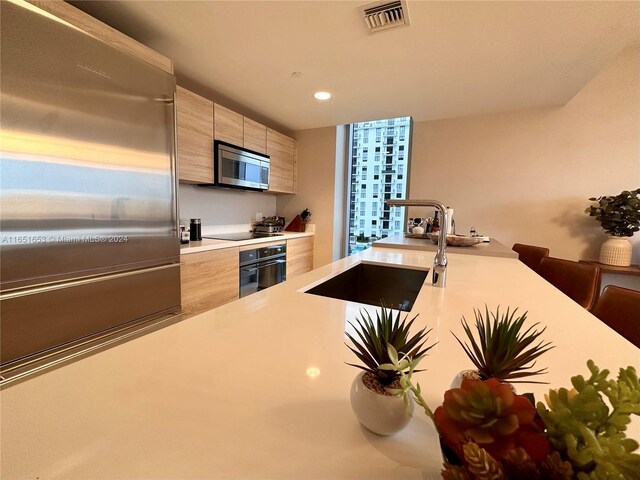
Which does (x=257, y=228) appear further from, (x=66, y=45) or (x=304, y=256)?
(x=66, y=45)

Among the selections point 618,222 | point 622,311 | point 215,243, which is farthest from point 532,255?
point 215,243

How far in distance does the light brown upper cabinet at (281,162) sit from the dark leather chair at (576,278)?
2.88 metres

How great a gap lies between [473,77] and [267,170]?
2.25 meters

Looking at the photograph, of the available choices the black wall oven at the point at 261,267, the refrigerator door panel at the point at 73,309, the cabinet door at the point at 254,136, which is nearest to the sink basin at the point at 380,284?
the refrigerator door panel at the point at 73,309

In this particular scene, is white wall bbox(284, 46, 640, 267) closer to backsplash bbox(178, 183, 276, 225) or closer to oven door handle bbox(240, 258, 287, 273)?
backsplash bbox(178, 183, 276, 225)

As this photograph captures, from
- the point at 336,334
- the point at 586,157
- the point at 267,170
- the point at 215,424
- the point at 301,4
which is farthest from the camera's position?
the point at 267,170

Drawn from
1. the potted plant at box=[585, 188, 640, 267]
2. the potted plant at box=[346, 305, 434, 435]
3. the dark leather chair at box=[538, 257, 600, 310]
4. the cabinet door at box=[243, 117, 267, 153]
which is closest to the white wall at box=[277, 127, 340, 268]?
the cabinet door at box=[243, 117, 267, 153]

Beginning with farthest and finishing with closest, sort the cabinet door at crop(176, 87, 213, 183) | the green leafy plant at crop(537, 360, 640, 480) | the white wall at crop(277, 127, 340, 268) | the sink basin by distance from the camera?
the white wall at crop(277, 127, 340, 268) → the cabinet door at crop(176, 87, 213, 183) → the sink basin → the green leafy plant at crop(537, 360, 640, 480)

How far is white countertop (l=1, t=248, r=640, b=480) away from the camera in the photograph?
353mm

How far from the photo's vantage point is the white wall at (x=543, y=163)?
109 inches

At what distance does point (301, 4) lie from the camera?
1570 millimetres

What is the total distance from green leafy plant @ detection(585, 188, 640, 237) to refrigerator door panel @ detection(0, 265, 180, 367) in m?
3.78

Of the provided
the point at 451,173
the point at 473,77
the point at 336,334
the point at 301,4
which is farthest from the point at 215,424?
the point at 451,173

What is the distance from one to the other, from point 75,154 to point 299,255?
8.62 feet
